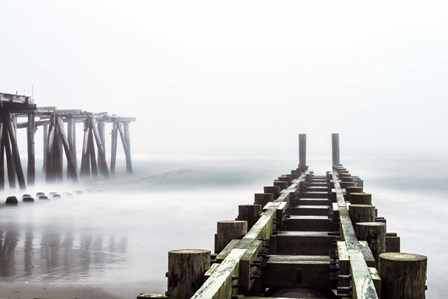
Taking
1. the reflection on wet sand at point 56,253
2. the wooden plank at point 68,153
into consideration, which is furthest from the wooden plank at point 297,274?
the wooden plank at point 68,153

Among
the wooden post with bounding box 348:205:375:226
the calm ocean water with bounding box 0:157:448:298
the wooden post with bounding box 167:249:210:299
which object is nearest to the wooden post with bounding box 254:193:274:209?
the calm ocean water with bounding box 0:157:448:298

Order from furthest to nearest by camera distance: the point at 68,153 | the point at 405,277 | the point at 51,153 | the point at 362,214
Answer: the point at 68,153
the point at 51,153
the point at 362,214
the point at 405,277

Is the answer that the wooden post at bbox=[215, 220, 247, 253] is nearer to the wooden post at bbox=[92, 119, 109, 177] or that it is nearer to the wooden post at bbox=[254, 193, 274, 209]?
the wooden post at bbox=[254, 193, 274, 209]

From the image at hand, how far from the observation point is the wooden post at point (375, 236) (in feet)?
15.9

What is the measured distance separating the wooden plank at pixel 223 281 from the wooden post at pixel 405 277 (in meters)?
0.91

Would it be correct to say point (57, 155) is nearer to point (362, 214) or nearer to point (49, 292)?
point (49, 292)

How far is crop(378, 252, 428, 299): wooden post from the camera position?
3.48 meters

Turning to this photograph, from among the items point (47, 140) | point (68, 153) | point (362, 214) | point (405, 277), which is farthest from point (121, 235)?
point (47, 140)

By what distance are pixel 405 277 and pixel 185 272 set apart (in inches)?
49.9

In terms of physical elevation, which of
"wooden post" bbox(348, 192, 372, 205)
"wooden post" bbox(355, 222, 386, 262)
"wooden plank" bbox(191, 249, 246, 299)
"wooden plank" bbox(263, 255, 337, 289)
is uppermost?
"wooden post" bbox(348, 192, 372, 205)

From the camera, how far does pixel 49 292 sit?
7.62m

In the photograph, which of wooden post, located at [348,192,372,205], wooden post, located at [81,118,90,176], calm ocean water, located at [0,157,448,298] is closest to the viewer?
wooden post, located at [348,192,372,205]

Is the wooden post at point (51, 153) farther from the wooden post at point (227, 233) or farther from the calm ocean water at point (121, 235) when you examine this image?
the wooden post at point (227, 233)

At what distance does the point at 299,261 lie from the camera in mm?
5039
